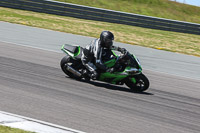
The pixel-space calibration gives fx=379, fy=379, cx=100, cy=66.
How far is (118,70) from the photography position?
9258 mm

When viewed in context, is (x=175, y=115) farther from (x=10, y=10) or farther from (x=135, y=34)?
(x=10, y=10)

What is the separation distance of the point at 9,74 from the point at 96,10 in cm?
1501

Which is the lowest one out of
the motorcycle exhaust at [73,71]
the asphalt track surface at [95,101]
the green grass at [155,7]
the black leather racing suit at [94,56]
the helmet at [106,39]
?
the asphalt track surface at [95,101]

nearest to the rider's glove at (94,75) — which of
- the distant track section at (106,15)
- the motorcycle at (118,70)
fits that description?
the motorcycle at (118,70)

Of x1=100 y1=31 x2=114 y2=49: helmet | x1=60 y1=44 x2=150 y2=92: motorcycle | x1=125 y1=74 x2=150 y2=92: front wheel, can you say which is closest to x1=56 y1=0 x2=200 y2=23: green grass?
x1=60 y1=44 x2=150 y2=92: motorcycle

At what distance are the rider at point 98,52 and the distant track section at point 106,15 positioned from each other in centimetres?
1444

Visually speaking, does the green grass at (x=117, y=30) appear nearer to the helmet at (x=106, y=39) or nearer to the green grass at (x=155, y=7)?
the helmet at (x=106, y=39)

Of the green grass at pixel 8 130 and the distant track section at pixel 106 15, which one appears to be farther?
the distant track section at pixel 106 15

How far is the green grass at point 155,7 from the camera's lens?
32031 millimetres

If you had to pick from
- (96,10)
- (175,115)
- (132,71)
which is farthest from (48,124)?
(96,10)

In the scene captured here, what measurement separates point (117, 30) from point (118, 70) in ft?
39.1

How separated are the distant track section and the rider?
1444 centimetres

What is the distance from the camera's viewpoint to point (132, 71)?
8.93m

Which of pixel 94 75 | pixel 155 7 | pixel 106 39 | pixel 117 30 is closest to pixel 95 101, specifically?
pixel 94 75
